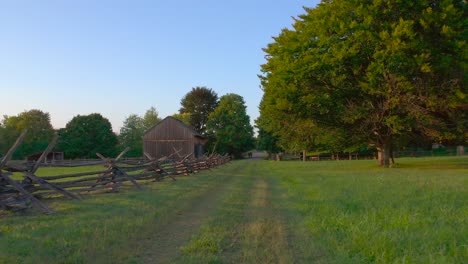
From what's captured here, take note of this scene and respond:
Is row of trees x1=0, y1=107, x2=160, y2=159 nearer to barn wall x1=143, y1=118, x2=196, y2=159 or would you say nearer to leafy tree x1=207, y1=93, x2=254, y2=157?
leafy tree x1=207, y1=93, x2=254, y2=157

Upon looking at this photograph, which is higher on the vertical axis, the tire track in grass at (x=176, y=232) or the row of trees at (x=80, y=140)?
the row of trees at (x=80, y=140)

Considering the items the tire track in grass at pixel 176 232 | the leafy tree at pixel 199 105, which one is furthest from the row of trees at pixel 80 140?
the tire track in grass at pixel 176 232

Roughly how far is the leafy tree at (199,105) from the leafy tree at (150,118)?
93.6 ft

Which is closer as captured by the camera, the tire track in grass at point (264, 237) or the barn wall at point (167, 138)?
the tire track in grass at point (264, 237)

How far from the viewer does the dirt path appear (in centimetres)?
558

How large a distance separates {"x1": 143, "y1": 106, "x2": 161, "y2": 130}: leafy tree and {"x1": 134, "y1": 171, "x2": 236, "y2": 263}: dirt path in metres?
102

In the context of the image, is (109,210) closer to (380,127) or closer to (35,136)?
(380,127)

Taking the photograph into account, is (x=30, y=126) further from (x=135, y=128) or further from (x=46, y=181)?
(x=46, y=181)

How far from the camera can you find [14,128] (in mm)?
77875

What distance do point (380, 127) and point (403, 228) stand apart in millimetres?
19178

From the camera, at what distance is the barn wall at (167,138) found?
46438 mm

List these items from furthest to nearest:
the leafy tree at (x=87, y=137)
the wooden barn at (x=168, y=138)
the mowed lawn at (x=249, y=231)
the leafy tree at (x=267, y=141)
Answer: the leafy tree at (x=267, y=141) < the leafy tree at (x=87, y=137) < the wooden barn at (x=168, y=138) < the mowed lawn at (x=249, y=231)

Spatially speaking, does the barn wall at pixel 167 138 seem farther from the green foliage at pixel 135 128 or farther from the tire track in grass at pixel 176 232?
the green foliage at pixel 135 128

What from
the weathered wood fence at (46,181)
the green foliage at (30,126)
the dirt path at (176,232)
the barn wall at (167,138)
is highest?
the green foliage at (30,126)
